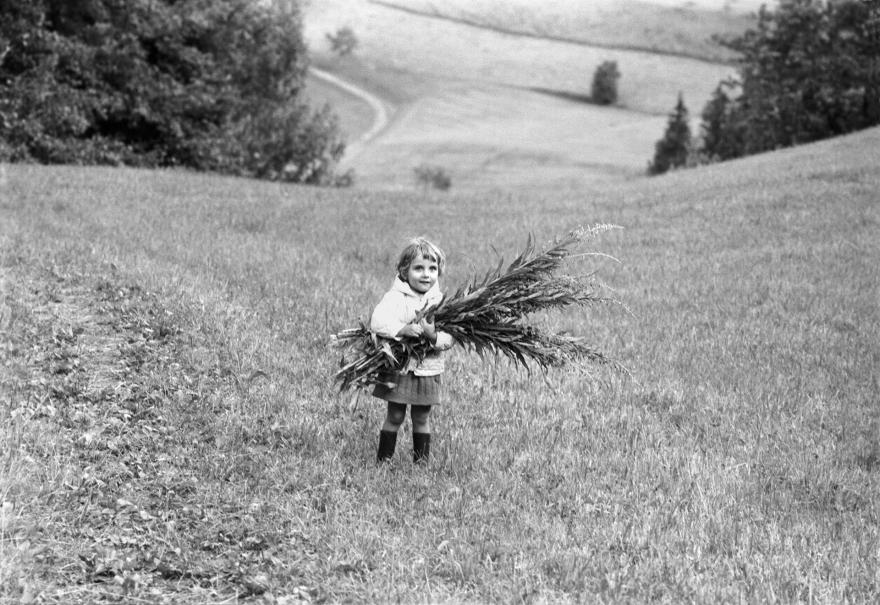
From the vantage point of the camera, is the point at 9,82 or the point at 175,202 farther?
the point at 9,82

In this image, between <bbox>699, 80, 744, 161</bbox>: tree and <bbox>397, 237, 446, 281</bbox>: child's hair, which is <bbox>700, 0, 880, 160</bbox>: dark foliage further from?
<bbox>397, 237, 446, 281</bbox>: child's hair

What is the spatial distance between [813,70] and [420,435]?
164 ft

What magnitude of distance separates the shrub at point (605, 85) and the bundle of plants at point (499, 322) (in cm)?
10269

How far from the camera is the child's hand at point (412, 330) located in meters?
6.91

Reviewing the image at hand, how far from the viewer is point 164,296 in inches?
459

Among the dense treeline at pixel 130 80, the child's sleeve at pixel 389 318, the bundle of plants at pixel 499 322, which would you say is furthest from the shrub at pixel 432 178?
the child's sleeve at pixel 389 318

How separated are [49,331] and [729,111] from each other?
68697 millimetres

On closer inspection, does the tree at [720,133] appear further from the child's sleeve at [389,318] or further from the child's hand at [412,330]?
the child's hand at [412,330]

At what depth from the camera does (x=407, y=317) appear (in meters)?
7.13

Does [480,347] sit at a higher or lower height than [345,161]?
higher

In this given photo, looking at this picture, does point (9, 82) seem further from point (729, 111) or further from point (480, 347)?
point (729, 111)

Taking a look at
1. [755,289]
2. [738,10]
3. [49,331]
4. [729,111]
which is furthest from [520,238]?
[738,10]

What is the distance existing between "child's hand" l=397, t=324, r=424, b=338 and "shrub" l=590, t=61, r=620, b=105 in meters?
103

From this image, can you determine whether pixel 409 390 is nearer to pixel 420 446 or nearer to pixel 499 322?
pixel 420 446
